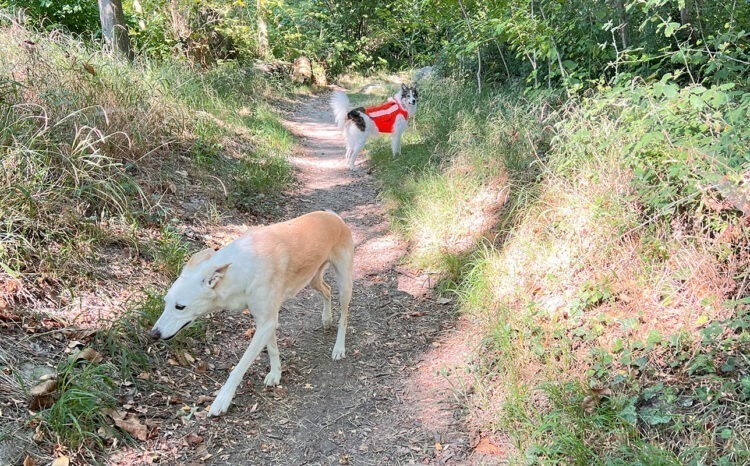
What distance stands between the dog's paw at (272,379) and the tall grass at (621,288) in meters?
1.40

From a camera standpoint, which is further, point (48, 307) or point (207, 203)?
point (207, 203)

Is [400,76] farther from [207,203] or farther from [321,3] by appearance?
[207,203]

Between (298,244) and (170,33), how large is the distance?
10.0m

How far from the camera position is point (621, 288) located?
11.2ft

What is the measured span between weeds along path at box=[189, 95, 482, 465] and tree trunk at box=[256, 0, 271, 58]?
12.0 m

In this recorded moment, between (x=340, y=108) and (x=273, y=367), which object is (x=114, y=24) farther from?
(x=273, y=367)

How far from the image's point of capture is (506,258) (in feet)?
14.5

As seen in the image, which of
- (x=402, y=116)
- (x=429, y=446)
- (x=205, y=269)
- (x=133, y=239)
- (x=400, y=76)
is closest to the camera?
(x=429, y=446)

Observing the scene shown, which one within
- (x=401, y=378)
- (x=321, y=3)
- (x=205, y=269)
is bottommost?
(x=401, y=378)

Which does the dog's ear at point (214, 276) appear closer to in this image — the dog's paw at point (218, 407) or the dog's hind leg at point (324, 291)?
the dog's paw at point (218, 407)

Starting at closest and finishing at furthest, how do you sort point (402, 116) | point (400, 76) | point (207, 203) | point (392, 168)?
1. point (207, 203)
2. point (392, 168)
3. point (402, 116)
4. point (400, 76)

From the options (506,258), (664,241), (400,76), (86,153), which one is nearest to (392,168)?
(506,258)

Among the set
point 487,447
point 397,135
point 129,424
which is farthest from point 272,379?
point 397,135

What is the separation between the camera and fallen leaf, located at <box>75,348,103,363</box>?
3068 mm
